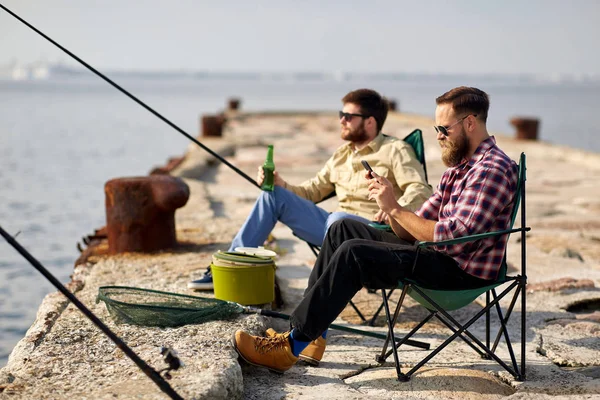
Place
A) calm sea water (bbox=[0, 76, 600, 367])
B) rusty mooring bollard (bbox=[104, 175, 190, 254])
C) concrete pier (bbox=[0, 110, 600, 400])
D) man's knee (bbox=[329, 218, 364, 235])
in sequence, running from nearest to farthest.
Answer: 1. concrete pier (bbox=[0, 110, 600, 400])
2. man's knee (bbox=[329, 218, 364, 235])
3. rusty mooring bollard (bbox=[104, 175, 190, 254])
4. calm sea water (bbox=[0, 76, 600, 367])

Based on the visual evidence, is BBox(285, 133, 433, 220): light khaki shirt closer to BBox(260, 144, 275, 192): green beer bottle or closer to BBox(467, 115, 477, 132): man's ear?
BBox(260, 144, 275, 192): green beer bottle

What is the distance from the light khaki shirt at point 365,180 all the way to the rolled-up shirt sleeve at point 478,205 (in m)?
1.02

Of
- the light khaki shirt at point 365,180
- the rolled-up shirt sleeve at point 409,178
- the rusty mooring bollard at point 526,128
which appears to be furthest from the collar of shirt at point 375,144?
the rusty mooring bollard at point 526,128

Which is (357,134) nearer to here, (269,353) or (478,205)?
(478,205)

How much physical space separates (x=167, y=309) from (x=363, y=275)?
988mm

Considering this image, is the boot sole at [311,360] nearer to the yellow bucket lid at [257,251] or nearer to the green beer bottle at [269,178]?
the yellow bucket lid at [257,251]

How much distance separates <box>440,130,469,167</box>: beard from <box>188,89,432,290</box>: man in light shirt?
705 mm

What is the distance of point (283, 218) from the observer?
15.0 ft

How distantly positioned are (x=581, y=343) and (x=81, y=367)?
237cm

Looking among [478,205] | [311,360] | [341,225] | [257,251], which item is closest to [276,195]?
[257,251]

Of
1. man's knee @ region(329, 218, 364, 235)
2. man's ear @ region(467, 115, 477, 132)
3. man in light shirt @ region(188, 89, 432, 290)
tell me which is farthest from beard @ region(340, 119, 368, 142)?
man's ear @ region(467, 115, 477, 132)

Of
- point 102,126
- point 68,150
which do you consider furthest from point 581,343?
point 102,126

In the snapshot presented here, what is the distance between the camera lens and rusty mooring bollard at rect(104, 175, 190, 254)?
559cm

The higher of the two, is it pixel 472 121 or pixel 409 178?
pixel 472 121
